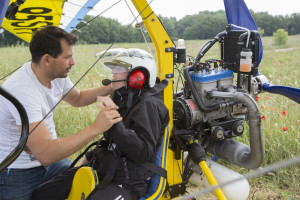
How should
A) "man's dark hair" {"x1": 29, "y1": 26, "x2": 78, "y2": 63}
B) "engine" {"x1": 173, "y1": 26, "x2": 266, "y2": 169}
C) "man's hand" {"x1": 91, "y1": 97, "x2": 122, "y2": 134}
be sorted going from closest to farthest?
"man's hand" {"x1": 91, "y1": 97, "x2": 122, "y2": 134} → "engine" {"x1": 173, "y1": 26, "x2": 266, "y2": 169} → "man's dark hair" {"x1": 29, "y1": 26, "x2": 78, "y2": 63}

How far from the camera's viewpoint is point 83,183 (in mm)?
2492

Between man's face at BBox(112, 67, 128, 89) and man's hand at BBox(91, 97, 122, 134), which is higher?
man's face at BBox(112, 67, 128, 89)

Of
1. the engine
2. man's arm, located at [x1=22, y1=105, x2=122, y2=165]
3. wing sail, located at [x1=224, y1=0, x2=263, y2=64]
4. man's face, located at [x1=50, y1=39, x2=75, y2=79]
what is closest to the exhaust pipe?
the engine

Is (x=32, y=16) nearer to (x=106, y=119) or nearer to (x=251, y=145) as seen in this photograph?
(x=106, y=119)

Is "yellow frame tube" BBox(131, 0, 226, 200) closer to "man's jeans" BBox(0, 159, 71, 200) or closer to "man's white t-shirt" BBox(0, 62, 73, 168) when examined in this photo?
"man's white t-shirt" BBox(0, 62, 73, 168)

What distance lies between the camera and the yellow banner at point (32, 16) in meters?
3.39

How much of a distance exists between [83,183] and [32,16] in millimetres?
2109

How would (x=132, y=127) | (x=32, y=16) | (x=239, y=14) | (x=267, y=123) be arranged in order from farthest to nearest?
(x=267, y=123)
(x=32, y=16)
(x=239, y=14)
(x=132, y=127)

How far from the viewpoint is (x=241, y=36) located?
2.62 meters

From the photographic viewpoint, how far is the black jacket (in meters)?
2.21

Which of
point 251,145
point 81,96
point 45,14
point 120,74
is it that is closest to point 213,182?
point 251,145

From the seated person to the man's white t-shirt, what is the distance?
21.9 inches

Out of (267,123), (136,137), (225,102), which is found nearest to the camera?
(136,137)

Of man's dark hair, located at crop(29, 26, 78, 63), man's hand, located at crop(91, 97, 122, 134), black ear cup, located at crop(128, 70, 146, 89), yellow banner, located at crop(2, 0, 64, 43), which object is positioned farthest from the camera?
yellow banner, located at crop(2, 0, 64, 43)
